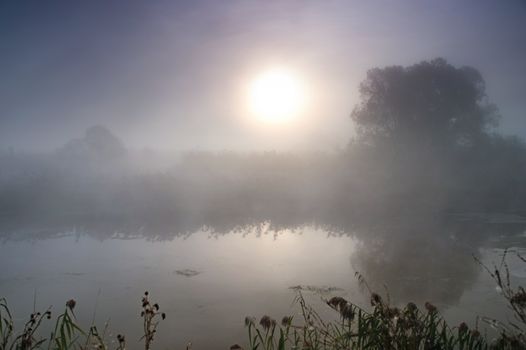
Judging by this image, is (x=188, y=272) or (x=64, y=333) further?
(x=188, y=272)

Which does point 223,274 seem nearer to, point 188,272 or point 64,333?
point 188,272

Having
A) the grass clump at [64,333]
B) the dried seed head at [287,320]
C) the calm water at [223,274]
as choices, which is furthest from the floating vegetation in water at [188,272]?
the dried seed head at [287,320]

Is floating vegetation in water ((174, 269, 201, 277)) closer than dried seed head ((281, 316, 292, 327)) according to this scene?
No

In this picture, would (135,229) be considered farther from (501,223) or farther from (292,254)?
(501,223)

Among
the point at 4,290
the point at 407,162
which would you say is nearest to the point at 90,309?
the point at 4,290

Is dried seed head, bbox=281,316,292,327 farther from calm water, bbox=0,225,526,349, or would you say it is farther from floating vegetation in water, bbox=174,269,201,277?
floating vegetation in water, bbox=174,269,201,277

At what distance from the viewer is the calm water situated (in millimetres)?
7180

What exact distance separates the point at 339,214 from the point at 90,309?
55.5ft

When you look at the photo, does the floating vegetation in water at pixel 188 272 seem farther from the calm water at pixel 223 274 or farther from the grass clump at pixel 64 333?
the grass clump at pixel 64 333

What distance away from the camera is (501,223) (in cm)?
1902

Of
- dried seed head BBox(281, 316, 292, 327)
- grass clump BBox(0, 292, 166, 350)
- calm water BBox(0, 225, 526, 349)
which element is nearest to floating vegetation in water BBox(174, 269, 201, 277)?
calm water BBox(0, 225, 526, 349)

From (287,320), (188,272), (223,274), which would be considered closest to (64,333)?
(287,320)

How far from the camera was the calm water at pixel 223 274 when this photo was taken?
7180 millimetres

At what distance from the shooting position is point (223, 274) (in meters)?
9.87
